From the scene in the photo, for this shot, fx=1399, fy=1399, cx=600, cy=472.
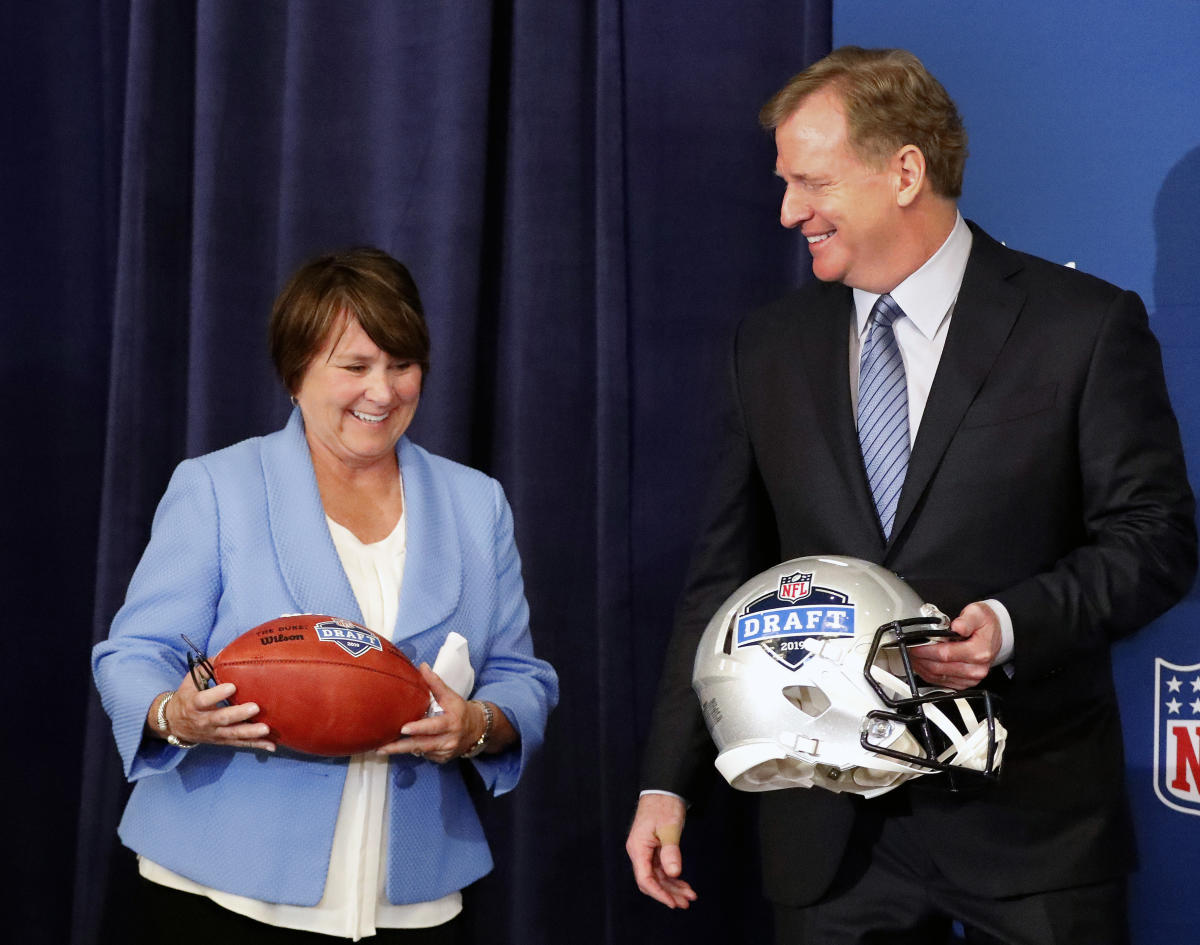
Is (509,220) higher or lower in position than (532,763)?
higher

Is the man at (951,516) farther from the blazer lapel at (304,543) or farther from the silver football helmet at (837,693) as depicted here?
the blazer lapel at (304,543)

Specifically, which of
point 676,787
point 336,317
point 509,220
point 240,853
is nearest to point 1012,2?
point 509,220

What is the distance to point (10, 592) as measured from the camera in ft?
8.70

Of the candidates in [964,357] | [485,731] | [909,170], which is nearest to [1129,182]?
[909,170]

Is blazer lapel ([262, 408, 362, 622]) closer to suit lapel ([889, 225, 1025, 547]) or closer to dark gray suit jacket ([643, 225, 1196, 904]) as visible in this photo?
dark gray suit jacket ([643, 225, 1196, 904])

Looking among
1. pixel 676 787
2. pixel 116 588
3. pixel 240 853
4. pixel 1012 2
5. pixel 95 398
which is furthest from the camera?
pixel 95 398

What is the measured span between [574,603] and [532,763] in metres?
0.31

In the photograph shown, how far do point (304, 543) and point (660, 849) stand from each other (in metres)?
0.59

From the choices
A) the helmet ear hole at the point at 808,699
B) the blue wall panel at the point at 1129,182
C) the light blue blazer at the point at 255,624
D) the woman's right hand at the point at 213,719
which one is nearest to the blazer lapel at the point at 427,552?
the light blue blazer at the point at 255,624

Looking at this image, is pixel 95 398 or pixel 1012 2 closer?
pixel 1012 2

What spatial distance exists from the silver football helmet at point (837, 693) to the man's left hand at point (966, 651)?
0.02m

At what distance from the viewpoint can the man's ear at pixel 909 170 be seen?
180 centimetres

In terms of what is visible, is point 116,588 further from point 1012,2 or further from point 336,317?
point 1012,2

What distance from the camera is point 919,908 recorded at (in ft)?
5.33
